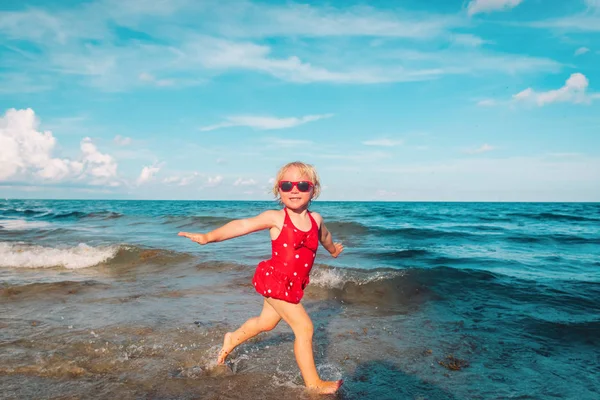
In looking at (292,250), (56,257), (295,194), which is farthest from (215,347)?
(56,257)

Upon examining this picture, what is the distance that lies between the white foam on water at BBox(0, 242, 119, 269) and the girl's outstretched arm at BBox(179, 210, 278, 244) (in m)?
7.45

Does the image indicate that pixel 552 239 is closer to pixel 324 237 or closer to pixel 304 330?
pixel 324 237

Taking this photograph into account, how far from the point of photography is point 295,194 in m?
3.46

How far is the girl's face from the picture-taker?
3.46 metres

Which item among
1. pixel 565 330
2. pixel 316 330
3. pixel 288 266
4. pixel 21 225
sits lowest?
pixel 21 225

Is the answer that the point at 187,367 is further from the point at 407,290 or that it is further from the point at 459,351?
the point at 407,290

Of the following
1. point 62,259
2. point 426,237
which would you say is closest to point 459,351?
point 62,259

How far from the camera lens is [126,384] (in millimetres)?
3439

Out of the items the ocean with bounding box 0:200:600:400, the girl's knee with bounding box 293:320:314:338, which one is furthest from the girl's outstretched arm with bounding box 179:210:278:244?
the ocean with bounding box 0:200:600:400

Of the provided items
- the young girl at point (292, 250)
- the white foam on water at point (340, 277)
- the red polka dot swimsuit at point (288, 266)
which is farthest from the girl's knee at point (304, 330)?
the white foam on water at point (340, 277)

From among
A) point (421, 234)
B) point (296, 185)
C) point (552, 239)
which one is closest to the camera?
point (296, 185)

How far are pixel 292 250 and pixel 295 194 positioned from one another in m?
0.48

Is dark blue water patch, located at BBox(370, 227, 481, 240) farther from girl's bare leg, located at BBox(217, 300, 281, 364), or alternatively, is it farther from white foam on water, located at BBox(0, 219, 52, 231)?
white foam on water, located at BBox(0, 219, 52, 231)

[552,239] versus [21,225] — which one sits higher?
[552,239]
